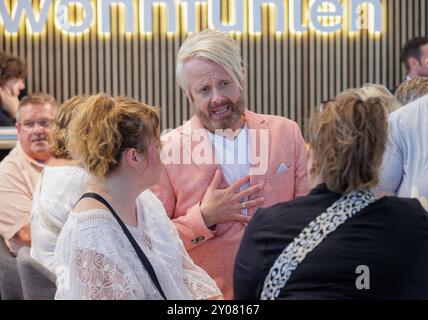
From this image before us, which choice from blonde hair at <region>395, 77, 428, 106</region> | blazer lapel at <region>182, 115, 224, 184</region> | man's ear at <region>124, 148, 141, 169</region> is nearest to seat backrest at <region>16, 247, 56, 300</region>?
blazer lapel at <region>182, 115, 224, 184</region>

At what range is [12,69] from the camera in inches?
230

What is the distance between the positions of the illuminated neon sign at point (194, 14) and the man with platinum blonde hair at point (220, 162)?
966mm

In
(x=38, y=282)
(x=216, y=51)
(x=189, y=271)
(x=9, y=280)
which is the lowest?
(x=9, y=280)

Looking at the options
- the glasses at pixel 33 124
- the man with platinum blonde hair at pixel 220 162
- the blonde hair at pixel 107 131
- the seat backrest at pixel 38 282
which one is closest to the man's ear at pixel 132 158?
the blonde hair at pixel 107 131

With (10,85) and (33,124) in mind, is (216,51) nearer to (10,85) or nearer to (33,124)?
(33,124)

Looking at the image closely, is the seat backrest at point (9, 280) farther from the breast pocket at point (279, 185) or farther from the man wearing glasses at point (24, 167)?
the breast pocket at point (279, 185)

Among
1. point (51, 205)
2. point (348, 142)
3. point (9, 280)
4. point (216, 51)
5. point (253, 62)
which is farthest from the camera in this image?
point (253, 62)


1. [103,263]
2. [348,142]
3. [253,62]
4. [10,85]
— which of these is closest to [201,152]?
[103,263]

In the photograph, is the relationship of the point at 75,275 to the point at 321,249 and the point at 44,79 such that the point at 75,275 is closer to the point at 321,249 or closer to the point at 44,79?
the point at 321,249

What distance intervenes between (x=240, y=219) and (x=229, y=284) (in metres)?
0.27

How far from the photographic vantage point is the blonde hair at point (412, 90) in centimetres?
399

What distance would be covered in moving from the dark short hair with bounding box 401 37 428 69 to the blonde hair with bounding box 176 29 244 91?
2.40 meters

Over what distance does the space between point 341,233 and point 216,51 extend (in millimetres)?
995
